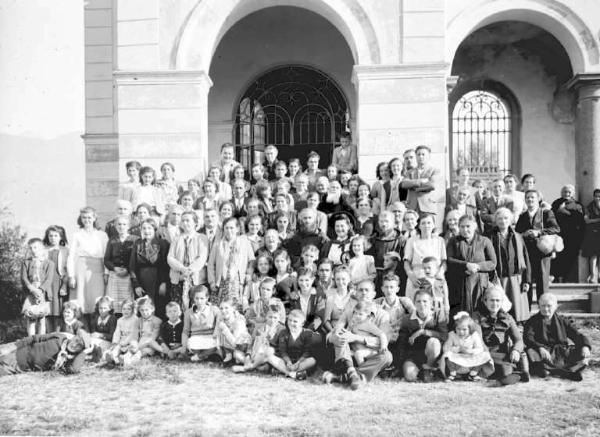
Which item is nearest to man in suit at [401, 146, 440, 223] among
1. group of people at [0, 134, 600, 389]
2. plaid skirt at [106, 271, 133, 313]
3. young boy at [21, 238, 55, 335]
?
group of people at [0, 134, 600, 389]

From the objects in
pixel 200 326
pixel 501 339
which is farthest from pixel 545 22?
pixel 200 326

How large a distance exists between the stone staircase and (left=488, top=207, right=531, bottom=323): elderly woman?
1.40 m

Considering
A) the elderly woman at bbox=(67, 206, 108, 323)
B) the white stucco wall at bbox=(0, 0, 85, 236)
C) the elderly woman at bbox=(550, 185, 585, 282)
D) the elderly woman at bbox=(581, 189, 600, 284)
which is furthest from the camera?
the white stucco wall at bbox=(0, 0, 85, 236)

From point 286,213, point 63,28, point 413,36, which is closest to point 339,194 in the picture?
point 286,213

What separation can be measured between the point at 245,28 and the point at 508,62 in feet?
17.7

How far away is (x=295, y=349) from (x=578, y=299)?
4.23 m

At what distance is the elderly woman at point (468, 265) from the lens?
6.68m

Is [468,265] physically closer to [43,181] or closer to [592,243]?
[592,243]

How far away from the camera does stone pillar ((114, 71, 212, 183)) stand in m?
9.73

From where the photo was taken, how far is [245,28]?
43.8 feet

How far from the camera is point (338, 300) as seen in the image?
21.6 ft

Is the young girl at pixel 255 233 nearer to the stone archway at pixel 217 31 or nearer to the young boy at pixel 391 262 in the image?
the young boy at pixel 391 262

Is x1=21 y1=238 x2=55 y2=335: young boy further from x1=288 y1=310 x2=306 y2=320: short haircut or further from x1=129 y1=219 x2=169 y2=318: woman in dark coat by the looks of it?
x1=288 y1=310 x2=306 y2=320: short haircut

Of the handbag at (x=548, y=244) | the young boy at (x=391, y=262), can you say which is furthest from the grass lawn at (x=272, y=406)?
the handbag at (x=548, y=244)
